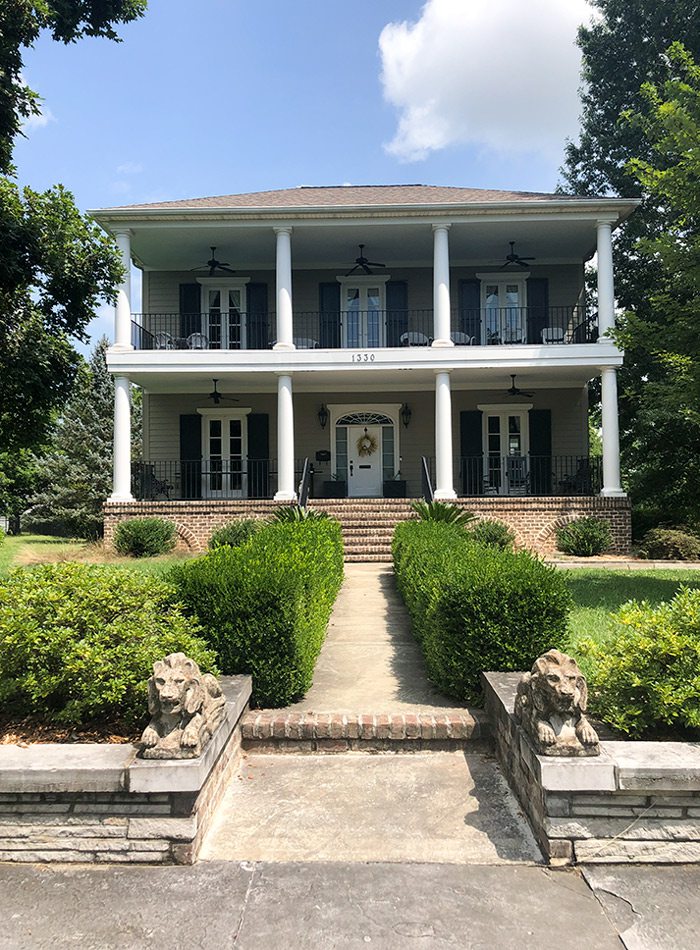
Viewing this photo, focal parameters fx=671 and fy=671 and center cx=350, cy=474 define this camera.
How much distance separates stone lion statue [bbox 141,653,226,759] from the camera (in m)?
3.19

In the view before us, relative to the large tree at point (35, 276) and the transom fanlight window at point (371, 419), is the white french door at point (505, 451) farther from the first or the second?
the large tree at point (35, 276)

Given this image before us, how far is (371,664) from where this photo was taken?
602cm

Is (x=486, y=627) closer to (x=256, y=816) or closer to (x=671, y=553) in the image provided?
(x=256, y=816)

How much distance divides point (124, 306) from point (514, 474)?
10779 mm

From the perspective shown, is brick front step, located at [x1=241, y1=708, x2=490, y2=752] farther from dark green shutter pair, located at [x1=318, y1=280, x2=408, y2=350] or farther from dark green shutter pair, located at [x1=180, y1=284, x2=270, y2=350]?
dark green shutter pair, located at [x1=180, y1=284, x2=270, y2=350]

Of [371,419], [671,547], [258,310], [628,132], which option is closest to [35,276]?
[258,310]

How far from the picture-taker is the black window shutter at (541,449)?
59.6 ft

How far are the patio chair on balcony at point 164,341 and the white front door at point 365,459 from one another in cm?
529

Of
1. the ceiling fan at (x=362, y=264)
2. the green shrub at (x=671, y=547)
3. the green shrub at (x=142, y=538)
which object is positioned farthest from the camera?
the ceiling fan at (x=362, y=264)

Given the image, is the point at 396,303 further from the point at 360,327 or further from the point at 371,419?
the point at 371,419

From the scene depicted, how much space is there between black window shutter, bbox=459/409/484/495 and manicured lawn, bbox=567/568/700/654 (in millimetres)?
6900

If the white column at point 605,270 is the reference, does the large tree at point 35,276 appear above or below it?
below

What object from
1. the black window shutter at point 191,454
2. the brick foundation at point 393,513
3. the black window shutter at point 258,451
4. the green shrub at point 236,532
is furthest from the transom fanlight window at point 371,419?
the green shrub at point 236,532

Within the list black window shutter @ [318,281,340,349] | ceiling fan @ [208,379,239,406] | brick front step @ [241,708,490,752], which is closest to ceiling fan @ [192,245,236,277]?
black window shutter @ [318,281,340,349]
